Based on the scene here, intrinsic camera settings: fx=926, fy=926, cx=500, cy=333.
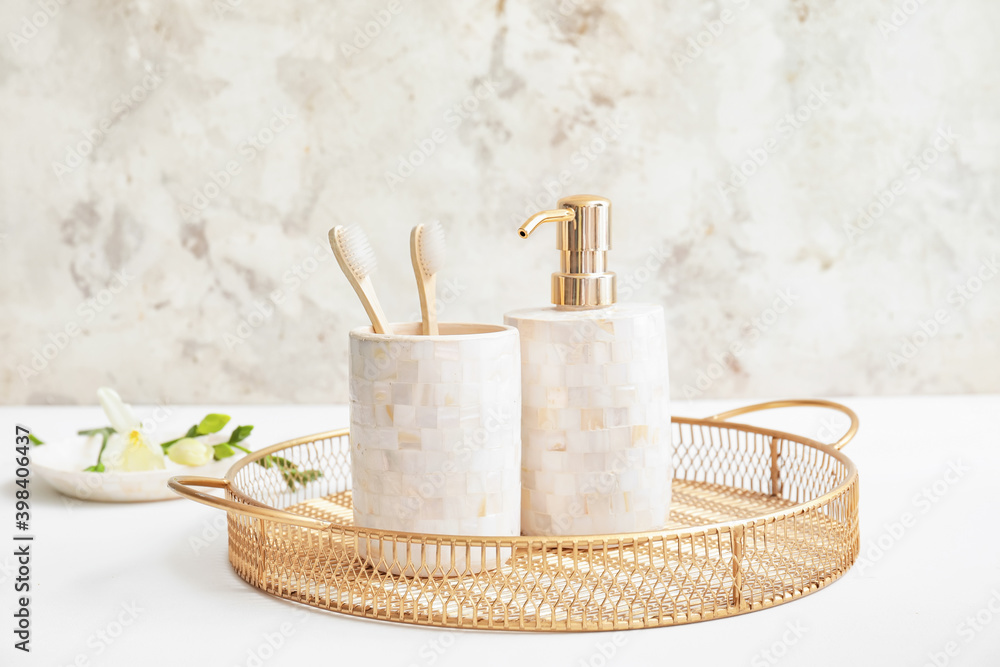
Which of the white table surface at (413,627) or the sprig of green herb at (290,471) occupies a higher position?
the sprig of green herb at (290,471)

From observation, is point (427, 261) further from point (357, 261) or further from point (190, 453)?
point (190, 453)

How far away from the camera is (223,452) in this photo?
767 millimetres

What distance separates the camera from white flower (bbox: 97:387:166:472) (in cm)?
74

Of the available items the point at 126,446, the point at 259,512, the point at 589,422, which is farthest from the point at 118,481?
the point at 589,422

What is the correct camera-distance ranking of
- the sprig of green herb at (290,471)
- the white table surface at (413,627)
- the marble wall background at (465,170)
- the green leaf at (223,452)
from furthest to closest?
1. the marble wall background at (465,170)
2. the green leaf at (223,452)
3. the sprig of green herb at (290,471)
4. the white table surface at (413,627)

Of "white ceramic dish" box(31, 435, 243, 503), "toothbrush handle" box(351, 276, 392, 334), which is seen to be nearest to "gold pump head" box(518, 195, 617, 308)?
"toothbrush handle" box(351, 276, 392, 334)

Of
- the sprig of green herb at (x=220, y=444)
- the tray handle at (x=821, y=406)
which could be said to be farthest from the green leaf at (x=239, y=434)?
the tray handle at (x=821, y=406)

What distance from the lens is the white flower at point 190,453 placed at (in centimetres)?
75

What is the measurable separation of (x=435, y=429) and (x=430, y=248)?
10 cm

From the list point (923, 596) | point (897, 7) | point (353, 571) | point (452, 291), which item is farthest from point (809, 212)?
point (353, 571)

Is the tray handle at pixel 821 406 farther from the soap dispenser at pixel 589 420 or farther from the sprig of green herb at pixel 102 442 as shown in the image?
the sprig of green herb at pixel 102 442

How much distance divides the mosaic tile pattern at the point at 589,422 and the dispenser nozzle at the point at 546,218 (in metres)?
0.06

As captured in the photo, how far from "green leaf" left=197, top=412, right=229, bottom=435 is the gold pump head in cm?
35

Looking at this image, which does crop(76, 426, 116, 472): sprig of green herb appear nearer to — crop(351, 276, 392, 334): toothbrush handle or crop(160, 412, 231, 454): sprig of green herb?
crop(160, 412, 231, 454): sprig of green herb
